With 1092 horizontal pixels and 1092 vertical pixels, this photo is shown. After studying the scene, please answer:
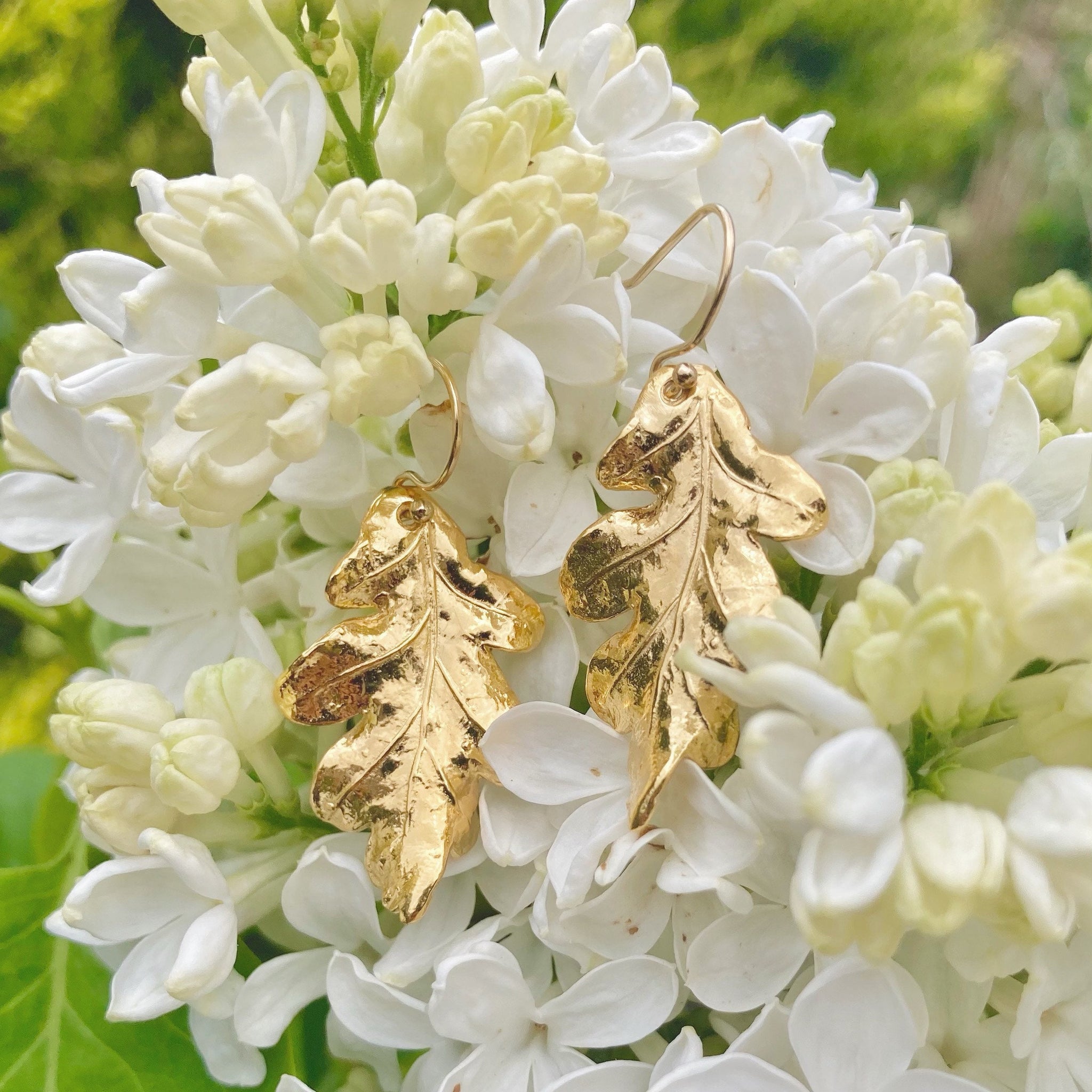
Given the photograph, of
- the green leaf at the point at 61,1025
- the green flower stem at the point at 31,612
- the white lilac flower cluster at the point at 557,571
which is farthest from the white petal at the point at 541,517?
the green flower stem at the point at 31,612

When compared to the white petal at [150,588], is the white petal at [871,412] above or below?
above

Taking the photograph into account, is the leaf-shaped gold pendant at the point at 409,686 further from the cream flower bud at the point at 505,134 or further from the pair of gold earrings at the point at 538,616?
the cream flower bud at the point at 505,134

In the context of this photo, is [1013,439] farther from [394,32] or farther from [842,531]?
[394,32]

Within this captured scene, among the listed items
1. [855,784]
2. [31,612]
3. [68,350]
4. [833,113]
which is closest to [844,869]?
[855,784]

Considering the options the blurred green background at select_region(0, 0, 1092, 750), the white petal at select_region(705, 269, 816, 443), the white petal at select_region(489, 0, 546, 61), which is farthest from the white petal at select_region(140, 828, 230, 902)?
the blurred green background at select_region(0, 0, 1092, 750)

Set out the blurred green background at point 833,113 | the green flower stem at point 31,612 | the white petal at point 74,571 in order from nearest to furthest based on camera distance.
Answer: the white petal at point 74,571 < the green flower stem at point 31,612 < the blurred green background at point 833,113

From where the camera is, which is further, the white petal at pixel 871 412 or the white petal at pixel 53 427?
the white petal at pixel 53 427

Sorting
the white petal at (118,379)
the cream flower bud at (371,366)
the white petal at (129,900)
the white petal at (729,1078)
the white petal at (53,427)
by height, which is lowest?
the white petal at (129,900)

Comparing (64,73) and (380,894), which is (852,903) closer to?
(380,894)
